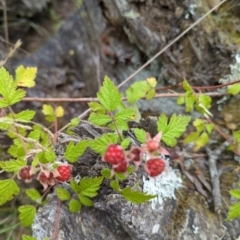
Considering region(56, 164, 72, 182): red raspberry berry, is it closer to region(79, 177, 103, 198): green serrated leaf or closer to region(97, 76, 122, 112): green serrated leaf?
region(79, 177, 103, 198): green serrated leaf

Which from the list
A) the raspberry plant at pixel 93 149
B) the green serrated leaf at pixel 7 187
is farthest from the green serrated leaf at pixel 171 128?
the green serrated leaf at pixel 7 187

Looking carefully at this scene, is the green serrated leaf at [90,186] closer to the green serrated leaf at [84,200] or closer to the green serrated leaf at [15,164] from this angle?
the green serrated leaf at [84,200]

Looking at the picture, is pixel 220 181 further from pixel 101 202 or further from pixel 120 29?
pixel 120 29

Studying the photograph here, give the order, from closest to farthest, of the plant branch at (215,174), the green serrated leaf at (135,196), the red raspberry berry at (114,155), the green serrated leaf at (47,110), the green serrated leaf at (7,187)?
the red raspberry berry at (114,155) → the green serrated leaf at (135,196) → the green serrated leaf at (7,187) → the plant branch at (215,174) → the green serrated leaf at (47,110)

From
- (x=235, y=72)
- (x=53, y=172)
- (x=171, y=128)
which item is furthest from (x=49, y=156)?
(x=235, y=72)

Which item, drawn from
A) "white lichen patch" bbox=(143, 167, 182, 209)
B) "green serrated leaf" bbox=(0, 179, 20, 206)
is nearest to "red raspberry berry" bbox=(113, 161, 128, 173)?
"white lichen patch" bbox=(143, 167, 182, 209)

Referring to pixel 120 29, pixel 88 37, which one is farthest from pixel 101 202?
pixel 88 37
